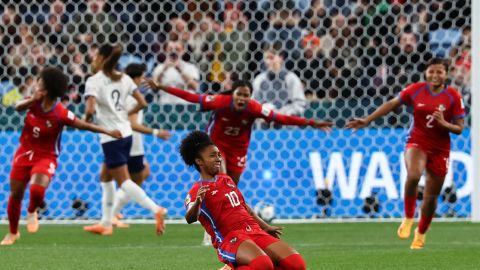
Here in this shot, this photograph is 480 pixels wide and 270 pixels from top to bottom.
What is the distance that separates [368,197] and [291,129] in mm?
1217

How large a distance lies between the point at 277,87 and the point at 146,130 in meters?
2.58

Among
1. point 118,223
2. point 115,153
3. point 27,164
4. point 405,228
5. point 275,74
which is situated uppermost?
point 275,74

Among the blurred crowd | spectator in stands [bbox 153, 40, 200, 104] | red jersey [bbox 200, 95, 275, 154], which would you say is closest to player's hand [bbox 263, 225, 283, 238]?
red jersey [bbox 200, 95, 275, 154]

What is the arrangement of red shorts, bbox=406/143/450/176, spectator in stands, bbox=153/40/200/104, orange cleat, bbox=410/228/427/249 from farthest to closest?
spectator in stands, bbox=153/40/200/104 → red shorts, bbox=406/143/450/176 → orange cleat, bbox=410/228/427/249

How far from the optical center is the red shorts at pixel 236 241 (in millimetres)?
6738

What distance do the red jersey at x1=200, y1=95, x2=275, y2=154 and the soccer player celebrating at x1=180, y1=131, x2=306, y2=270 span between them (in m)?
3.74

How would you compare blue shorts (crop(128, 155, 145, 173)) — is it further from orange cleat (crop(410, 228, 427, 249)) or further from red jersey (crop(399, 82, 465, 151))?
orange cleat (crop(410, 228, 427, 249))

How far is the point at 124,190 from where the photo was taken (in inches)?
471

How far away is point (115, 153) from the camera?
12266mm

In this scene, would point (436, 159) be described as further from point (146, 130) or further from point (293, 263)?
point (293, 263)

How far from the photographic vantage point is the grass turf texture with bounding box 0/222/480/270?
834 cm

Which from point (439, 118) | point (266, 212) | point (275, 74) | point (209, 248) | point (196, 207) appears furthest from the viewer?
point (275, 74)

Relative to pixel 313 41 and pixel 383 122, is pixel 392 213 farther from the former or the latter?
pixel 313 41

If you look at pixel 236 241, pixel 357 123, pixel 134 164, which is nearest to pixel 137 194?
pixel 134 164
